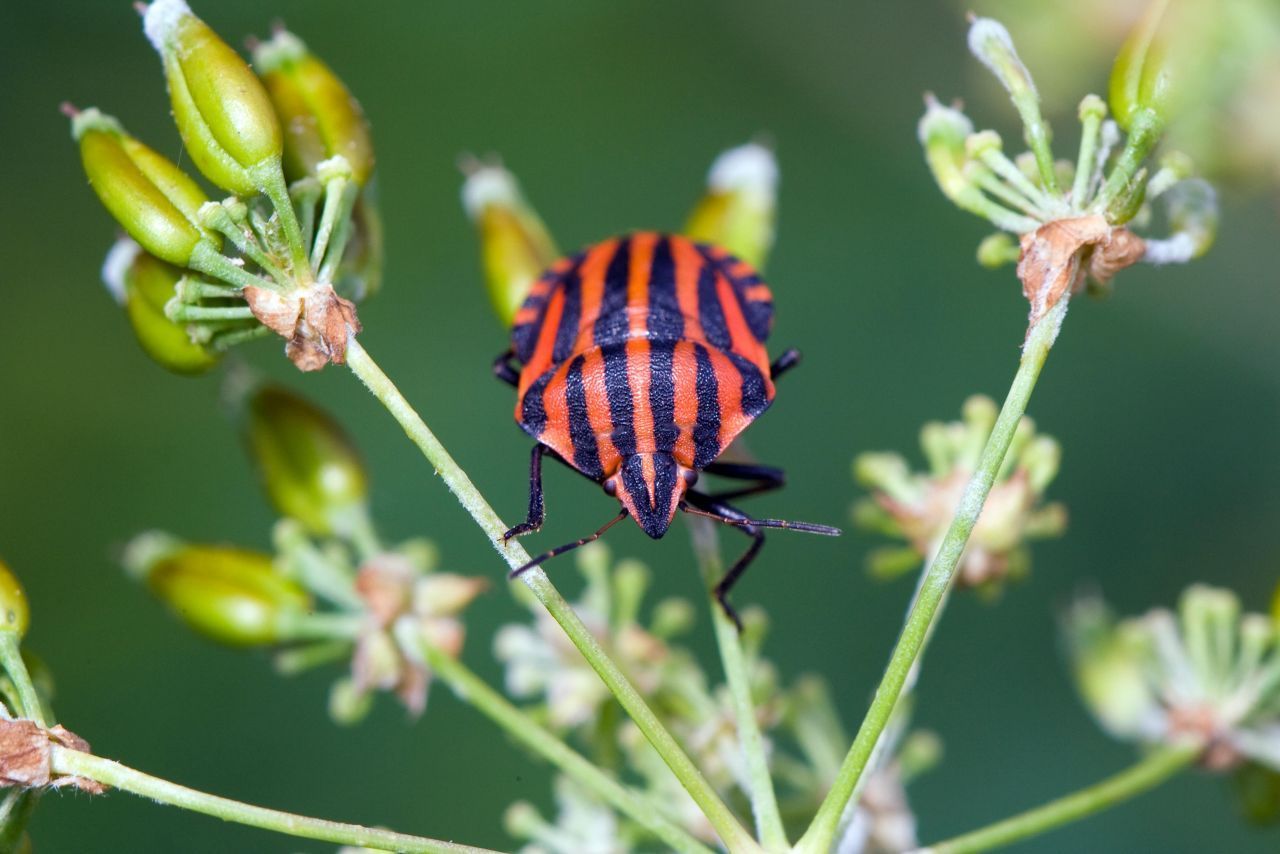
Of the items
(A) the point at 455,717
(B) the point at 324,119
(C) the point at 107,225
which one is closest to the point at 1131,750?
(A) the point at 455,717

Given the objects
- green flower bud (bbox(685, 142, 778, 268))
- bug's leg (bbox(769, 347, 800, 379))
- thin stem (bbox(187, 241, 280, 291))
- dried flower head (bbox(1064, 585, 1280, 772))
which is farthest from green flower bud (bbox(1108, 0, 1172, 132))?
thin stem (bbox(187, 241, 280, 291))

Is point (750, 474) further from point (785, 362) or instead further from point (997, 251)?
point (997, 251)

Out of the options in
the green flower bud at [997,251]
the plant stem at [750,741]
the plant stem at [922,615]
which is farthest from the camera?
the green flower bud at [997,251]

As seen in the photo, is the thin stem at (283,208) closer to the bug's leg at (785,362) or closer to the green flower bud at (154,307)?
the green flower bud at (154,307)

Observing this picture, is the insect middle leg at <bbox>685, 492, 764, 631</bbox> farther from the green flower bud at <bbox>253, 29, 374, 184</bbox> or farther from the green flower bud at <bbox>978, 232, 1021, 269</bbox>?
the green flower bud at <bbox>253, 29, 374, 184</bbox>

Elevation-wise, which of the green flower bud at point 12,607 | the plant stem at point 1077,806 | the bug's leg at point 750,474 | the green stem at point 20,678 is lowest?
the plant stem at point 1077,806

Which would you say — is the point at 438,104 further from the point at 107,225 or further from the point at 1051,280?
the point at 1051,280

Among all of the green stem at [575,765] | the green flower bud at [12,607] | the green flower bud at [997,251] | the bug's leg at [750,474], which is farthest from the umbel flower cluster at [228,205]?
the green flower bud at [997,251]
